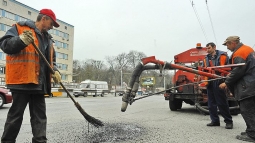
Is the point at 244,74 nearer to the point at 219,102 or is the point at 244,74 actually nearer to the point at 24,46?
the point at 219,102

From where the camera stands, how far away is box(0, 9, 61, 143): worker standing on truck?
2686 mm

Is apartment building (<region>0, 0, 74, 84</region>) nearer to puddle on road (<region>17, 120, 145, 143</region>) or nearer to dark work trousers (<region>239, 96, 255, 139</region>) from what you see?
puddle on road (<region>17, 120, 145, 143</region>)

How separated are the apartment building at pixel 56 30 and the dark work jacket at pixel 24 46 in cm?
4178

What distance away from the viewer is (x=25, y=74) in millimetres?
2762

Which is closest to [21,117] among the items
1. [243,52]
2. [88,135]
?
[88,135]

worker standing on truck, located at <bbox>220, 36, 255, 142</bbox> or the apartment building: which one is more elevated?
the apartment building

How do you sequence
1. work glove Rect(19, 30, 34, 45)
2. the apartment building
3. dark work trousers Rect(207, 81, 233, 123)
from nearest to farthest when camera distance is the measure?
work glove Rect(19, 30, 34, 45) < dark work trousers Rect(207, 81, 233, 123) < the apartment building

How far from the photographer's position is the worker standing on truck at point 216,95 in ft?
17.0

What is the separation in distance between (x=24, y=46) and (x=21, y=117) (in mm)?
935

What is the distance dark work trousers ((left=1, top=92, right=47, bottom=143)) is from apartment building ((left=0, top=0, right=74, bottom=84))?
4187cm

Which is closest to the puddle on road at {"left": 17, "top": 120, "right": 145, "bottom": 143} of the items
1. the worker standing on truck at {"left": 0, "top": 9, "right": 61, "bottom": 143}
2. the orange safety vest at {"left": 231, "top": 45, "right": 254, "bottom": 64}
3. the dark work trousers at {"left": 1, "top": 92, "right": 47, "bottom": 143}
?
the dark work trousers at {"left": 1, "top": 92, "right": 47, "bottom": 143}

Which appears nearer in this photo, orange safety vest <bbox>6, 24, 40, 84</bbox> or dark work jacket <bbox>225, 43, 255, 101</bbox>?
orange safety vest <bbox>6, 24, 40, 84</bbox>

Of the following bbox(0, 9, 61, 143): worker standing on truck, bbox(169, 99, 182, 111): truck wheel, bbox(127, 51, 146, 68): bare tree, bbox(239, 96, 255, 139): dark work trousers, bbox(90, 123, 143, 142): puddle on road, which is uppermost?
bbox(127, 51, 146, 68): bare tree

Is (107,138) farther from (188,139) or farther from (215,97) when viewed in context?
(215,97)
